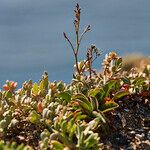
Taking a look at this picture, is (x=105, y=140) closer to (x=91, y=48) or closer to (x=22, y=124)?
(x=22, y=124)

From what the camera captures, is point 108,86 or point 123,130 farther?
point 108,86

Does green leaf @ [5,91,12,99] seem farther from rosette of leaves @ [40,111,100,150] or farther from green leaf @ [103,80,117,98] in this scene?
green leaf @ [103,80,117,98]

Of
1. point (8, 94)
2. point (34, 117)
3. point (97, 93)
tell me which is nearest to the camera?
point (34, 117)

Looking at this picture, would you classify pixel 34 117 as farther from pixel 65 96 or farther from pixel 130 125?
pixel 130 125

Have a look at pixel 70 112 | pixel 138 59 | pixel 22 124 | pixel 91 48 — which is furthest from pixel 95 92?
pixel 138 59

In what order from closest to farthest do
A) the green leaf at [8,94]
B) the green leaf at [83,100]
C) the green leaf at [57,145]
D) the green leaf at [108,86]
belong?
the green leaf at [57,145]
the green leaf at [83,100]
the green leaf at [108,86]
the green leaf at [8,94]

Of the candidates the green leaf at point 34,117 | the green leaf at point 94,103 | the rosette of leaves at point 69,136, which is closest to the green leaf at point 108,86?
the green leaf at point 94,103

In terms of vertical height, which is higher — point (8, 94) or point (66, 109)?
point (8, 94)

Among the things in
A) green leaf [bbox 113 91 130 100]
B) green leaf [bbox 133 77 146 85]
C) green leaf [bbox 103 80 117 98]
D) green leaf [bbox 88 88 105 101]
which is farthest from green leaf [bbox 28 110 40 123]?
green leaf [bbox 133 77 146 85]

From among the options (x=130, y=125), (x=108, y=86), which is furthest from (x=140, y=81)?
(x=130, y=125)

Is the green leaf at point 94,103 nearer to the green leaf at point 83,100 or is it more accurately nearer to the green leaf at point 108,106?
the green leaf at point 83,100
